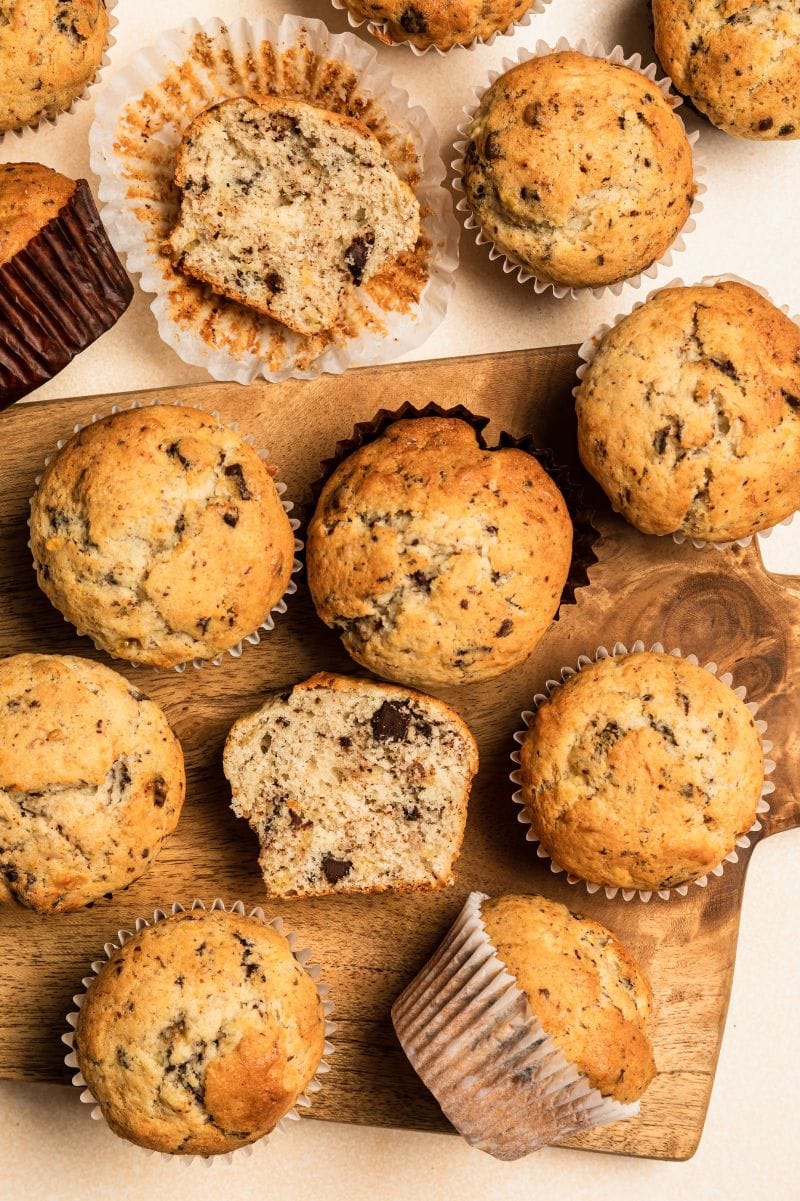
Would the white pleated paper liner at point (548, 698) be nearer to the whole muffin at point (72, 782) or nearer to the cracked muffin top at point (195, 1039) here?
the cracked muffin top at point (195, 1039)

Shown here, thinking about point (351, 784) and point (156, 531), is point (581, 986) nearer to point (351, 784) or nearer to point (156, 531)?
point (351, 784)

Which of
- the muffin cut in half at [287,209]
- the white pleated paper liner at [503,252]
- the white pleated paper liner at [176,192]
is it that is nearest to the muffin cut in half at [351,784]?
the white pleated paper liner at [176,192]

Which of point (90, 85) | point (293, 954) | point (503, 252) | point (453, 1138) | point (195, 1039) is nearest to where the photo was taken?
point (195, 1039)

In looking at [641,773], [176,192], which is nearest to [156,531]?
[176,192]

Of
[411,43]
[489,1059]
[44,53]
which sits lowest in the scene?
[489,1059]

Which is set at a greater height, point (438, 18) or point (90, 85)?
point (438, 18)

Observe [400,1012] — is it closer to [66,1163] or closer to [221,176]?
[66,1163]

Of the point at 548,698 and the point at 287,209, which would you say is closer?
the point at 548,698
